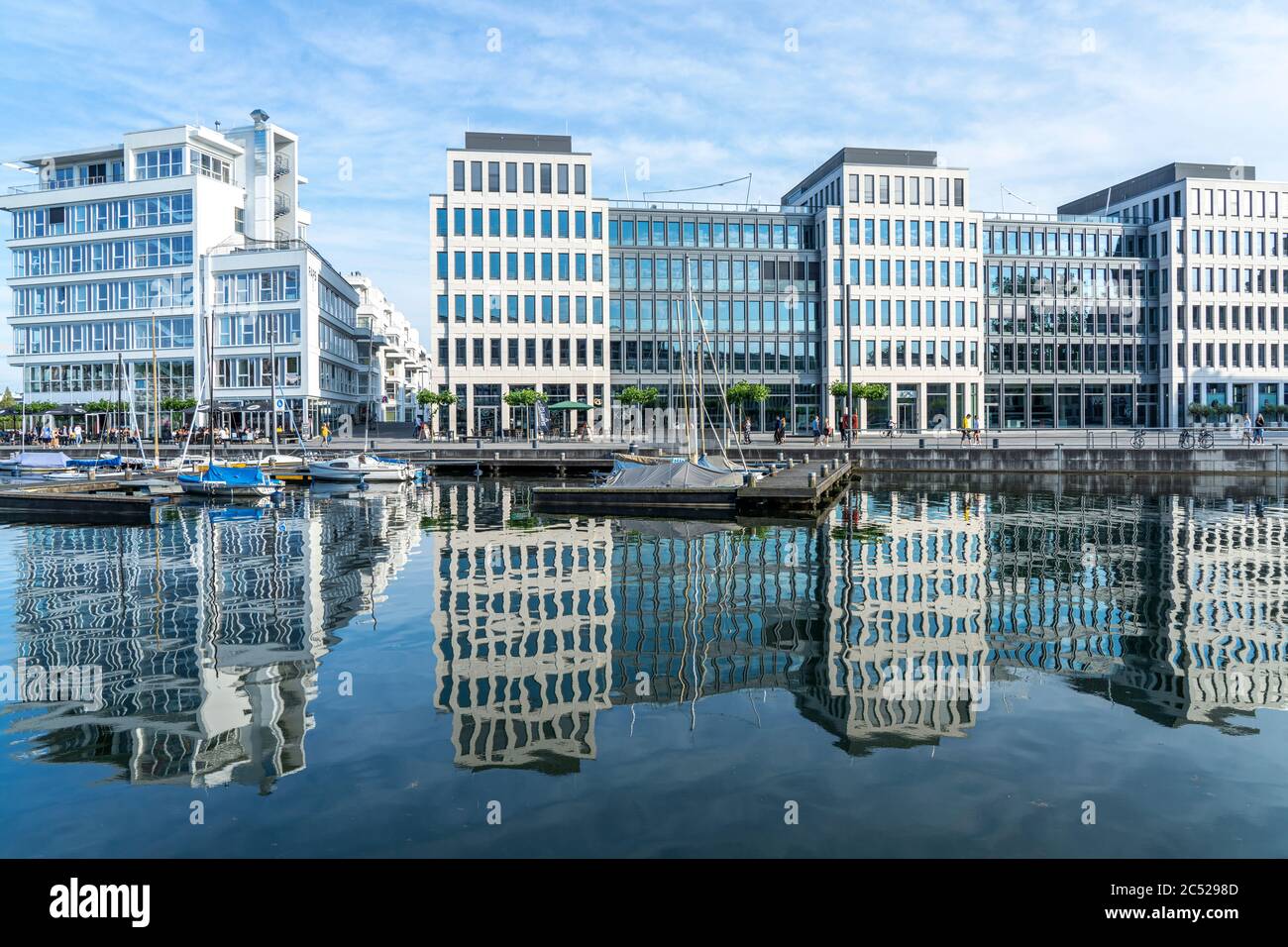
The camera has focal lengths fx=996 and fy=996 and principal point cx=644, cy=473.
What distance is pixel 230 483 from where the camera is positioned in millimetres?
45469

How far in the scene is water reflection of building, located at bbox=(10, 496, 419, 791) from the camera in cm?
1030

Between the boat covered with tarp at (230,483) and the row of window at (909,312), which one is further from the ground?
the row of window at (909,312)

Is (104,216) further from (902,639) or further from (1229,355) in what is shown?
(1229,355)

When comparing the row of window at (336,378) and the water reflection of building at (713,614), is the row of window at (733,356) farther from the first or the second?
the water reflection of building at (713,614)

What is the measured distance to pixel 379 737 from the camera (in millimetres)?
10523

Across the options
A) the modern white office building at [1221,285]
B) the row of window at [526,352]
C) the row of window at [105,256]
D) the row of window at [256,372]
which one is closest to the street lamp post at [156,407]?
the row of window at [105,256]

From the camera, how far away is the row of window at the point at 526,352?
86250 millimetres

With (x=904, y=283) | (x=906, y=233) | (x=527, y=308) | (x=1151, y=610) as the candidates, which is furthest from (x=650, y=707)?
(x=906, y=233)

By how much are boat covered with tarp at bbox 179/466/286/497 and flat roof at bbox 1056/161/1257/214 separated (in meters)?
92.4

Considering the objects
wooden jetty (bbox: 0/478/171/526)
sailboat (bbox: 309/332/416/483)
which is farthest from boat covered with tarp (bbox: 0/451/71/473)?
wooden jetty (bbox: 0/478/171/526)

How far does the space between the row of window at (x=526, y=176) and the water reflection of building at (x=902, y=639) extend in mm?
63157

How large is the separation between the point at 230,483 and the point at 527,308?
44731mm

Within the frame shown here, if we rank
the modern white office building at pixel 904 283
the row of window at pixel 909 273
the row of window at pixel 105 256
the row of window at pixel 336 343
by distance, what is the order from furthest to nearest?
the row of window at pixel 909 273 → the modern white office building at pixel 904 283 → the row of window at pixel 336 343 → the row of window at pixel 105 256
